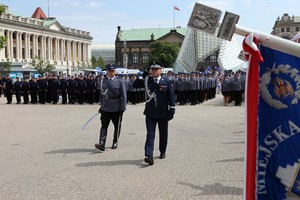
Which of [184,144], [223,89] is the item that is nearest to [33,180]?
[184,144]

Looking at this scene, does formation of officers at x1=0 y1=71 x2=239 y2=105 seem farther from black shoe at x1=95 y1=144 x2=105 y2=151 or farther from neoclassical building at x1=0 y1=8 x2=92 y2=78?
neoclassical building at x1=0 y1=8 x2=92 y2=78

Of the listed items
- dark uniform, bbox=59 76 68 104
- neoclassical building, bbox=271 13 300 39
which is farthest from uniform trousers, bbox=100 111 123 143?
neoclassical building, bbox=271 13 300 39

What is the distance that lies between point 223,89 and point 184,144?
1297cm

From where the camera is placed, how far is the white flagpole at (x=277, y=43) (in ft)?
10.6

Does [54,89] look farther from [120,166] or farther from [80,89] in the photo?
[120,166]

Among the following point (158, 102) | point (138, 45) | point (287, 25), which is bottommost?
point (158, 102)

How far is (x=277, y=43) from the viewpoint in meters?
3.28

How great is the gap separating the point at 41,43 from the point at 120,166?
101 metres

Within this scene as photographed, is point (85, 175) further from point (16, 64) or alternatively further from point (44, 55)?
point (44, 55)

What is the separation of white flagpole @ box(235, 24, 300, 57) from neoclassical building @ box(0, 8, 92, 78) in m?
70.4

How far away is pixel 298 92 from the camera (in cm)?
330

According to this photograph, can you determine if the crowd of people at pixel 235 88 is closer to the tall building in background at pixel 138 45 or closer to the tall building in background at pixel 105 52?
the tall building in background at pixel 138 45

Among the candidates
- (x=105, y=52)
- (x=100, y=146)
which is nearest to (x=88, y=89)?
(x=100, y=146)

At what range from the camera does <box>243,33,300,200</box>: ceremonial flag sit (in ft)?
10.9
